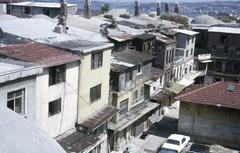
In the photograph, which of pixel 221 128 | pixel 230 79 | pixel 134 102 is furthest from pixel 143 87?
pixel 230 79

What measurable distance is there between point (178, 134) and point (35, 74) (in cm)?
1856

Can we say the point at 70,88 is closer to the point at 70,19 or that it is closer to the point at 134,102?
the point at 134,102

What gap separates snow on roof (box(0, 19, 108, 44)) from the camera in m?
32.4

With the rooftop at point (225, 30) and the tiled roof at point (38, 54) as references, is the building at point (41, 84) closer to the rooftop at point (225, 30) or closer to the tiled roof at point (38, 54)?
the tiled roof at point (38, 54)

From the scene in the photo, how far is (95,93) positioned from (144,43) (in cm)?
1742

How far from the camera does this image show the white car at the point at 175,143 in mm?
36406

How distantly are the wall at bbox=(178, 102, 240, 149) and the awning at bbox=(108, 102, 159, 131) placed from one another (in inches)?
200

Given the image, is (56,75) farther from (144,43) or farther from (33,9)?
(33,9)

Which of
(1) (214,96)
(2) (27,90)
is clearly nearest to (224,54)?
(1) (214,96)

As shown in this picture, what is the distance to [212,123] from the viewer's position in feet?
123

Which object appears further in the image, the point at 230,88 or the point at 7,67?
the point at 230,88

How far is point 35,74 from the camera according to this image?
24.7m

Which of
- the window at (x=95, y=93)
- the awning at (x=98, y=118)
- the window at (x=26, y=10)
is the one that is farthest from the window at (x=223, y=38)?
the window at (x=95, y=93)

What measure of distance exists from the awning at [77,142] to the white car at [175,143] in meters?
8.41
